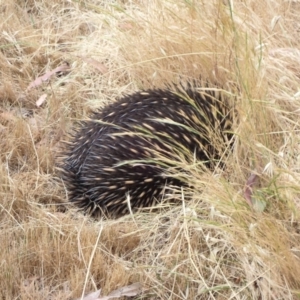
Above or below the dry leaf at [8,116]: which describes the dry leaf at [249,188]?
above

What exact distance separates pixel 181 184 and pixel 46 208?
21.2 inches

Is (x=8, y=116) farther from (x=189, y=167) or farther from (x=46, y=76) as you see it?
(x=189, y=167)

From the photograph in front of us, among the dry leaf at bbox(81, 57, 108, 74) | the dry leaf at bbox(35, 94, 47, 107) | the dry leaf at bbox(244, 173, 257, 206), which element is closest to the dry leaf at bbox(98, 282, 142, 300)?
the dry leaf at bbox(244, 173, 257, 206)

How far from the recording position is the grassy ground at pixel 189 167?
182cm

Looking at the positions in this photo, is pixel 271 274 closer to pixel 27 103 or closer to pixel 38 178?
pixel 38 178

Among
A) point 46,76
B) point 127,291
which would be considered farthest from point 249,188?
point 46,76

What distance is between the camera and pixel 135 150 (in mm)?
2445

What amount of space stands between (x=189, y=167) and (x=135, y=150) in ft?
2.10

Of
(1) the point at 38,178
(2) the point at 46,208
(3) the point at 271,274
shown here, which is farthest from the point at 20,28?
(3) the point at 271,274

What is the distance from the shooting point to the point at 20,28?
3.54m

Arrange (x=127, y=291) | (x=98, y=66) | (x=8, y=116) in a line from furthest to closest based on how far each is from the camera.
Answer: (x=98, y=66), (x=8, y=116), (x=127, y=291)

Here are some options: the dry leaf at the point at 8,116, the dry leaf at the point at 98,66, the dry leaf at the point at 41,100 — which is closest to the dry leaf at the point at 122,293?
the dry leaf at the point at 8,116

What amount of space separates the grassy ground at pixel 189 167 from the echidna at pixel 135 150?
11 cm

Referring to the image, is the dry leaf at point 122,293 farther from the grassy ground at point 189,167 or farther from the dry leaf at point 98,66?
the dry leaf at point 98,66
